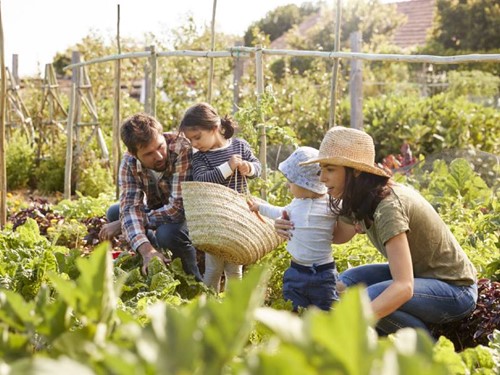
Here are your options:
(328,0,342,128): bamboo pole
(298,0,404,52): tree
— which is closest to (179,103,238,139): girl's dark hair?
(328,0,342,128): bamboo pole

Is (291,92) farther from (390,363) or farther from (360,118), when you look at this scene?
(390,363)

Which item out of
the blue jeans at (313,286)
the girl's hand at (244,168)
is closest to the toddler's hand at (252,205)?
the girl's hand at (244,168)

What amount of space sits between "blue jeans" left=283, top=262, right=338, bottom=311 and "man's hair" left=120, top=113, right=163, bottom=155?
3.08 ft

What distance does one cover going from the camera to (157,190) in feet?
13.4

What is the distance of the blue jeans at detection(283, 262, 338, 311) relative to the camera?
128 inches

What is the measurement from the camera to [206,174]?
3684mm

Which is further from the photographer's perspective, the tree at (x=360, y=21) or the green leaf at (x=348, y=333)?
the tree at (x=360, y=21)

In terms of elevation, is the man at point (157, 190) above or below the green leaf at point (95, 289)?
below

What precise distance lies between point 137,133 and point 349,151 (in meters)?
1.17

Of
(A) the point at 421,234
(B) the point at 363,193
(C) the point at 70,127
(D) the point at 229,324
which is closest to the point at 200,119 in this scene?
(B) the point at 363,193

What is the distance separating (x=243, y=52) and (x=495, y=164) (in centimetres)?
283

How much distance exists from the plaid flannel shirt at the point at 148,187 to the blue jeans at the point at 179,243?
0.17 ft

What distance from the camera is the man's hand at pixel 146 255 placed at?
11.7ft

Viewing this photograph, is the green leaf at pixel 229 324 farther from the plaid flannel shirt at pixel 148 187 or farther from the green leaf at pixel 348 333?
the plaid flannel shirt at pixel 148 187
